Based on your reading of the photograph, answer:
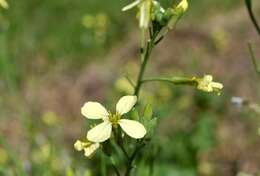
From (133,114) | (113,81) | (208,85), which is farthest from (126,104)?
(113,81)

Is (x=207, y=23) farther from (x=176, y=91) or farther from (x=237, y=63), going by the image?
(x=176, y=91)

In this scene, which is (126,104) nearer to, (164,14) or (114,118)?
(114,118)

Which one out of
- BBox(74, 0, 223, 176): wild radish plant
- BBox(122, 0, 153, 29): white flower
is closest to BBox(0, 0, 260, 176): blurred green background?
BBox(74, 0, 223, 176): wild radish plant

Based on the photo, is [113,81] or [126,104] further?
[113,81]

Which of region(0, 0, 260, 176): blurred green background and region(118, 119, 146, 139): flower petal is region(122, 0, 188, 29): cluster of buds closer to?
region(118, 119, 146, 139): flower petal

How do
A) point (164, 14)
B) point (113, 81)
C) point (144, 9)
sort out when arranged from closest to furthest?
point (144, 9), point (164, 14), point (113, 81)

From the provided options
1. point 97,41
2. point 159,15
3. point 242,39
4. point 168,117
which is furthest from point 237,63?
point 159,15

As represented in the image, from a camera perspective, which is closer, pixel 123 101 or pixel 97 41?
pixel 123 101
